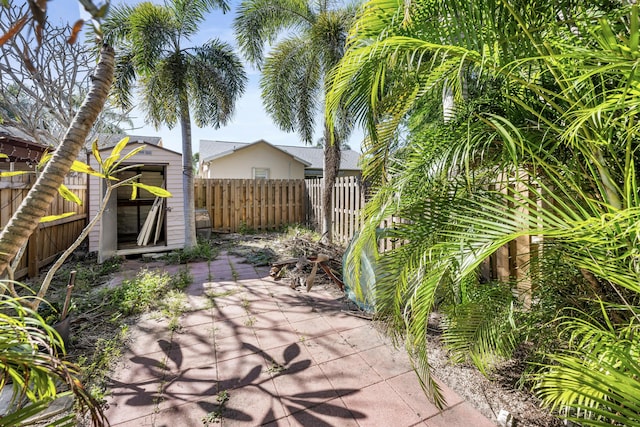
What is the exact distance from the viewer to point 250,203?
356 inches

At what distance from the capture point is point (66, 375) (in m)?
0.76

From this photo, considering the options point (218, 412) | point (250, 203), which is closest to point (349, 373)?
point (218, 412)

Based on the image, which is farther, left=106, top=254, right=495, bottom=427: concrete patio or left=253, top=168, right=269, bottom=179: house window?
left=253, top=168, right=269, bottom=179: house window

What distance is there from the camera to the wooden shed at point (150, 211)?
5.58 m

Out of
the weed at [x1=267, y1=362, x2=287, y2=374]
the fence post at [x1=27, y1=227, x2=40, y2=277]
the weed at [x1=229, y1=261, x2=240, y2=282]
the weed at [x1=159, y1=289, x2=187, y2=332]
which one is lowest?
the weed at [x1=267, y1=362, x2=287, y2=374]

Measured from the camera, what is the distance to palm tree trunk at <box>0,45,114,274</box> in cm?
92

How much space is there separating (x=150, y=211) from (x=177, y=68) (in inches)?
127

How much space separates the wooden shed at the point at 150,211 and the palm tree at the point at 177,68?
0.23 meters

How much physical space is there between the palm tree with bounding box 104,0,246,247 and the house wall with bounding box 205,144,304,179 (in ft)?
25.7

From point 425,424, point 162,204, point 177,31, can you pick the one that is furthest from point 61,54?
point 425,424

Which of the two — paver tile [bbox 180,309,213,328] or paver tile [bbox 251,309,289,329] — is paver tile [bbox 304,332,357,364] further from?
paver tile [bbox 180,309,213,328]

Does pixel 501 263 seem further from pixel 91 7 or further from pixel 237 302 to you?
pixel 91 7

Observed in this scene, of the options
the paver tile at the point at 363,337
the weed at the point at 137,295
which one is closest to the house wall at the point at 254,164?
the weed at the point at 137,295

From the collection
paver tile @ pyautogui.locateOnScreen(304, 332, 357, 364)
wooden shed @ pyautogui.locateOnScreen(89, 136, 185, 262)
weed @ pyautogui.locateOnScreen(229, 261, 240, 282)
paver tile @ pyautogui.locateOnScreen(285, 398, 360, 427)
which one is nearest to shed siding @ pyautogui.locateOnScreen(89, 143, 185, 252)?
wooden shed @ pyautogui.locateOnScreen(89, 136, 185, 262)
